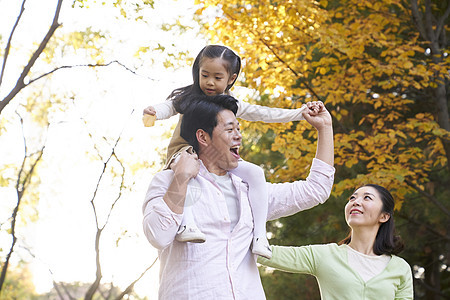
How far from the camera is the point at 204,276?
1.88 m

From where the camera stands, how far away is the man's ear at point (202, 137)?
210cm

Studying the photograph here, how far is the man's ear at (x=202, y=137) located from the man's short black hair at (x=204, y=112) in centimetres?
1

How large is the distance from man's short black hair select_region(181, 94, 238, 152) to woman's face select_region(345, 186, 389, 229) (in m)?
1.33

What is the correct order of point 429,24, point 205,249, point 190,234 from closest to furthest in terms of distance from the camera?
point 190,234 → point 205,249 → point 429,24

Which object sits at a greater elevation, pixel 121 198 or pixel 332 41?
pixel 332 41

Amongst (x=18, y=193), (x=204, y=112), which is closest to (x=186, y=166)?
(x=204, y=112)

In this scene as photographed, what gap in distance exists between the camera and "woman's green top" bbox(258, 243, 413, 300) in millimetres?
3043

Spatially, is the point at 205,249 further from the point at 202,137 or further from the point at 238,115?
the point at 238,115

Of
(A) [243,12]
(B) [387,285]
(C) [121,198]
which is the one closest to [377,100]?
(A) [243,12]

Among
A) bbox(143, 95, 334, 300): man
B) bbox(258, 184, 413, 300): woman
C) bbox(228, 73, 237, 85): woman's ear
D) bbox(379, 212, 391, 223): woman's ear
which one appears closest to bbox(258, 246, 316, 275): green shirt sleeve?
bbox(258, 184, 413, 300): woman

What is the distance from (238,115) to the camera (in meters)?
2.51

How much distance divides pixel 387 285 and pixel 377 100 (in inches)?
154

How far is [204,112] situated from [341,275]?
140 cm

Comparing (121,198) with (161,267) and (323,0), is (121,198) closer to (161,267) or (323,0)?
(323,0)
